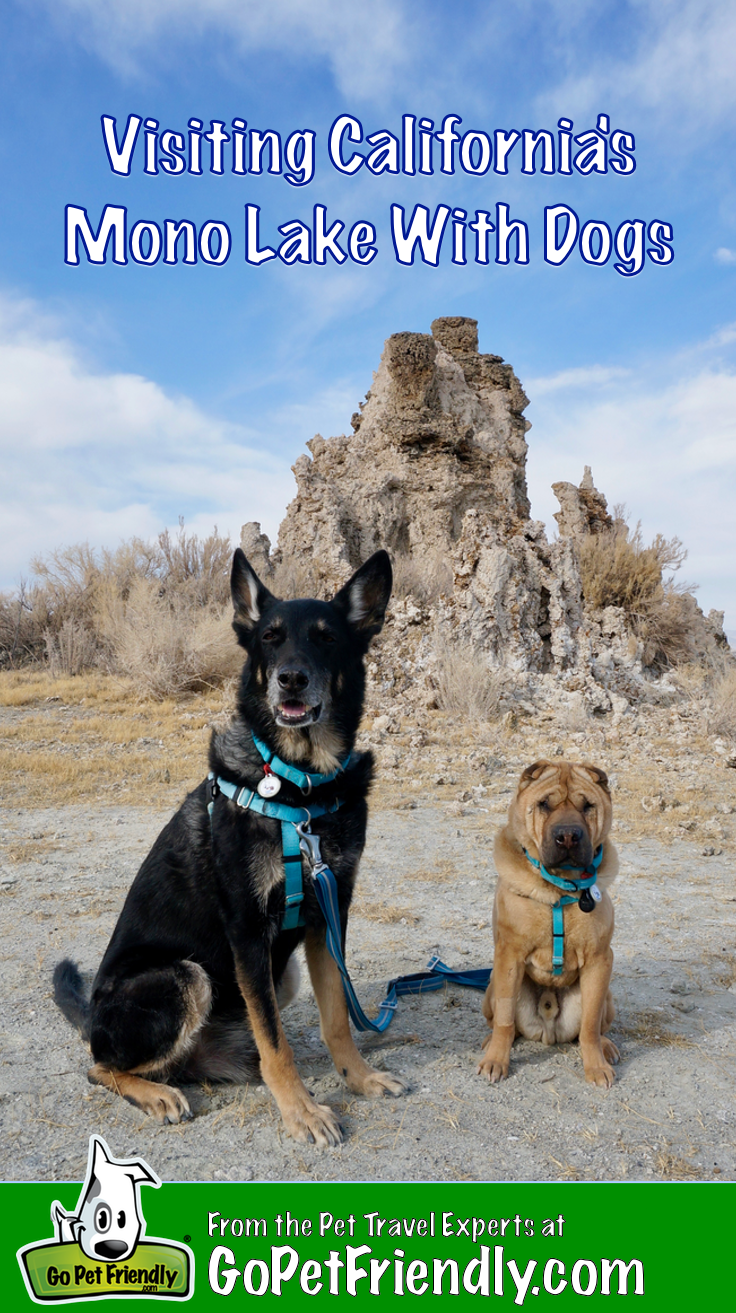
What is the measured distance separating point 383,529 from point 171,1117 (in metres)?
16.4

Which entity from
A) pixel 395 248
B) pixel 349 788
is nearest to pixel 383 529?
pixel 395 248

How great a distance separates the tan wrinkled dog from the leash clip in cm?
74

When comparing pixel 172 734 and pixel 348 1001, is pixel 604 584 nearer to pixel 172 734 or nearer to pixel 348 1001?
pixel 172 734

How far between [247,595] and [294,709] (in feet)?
1.84

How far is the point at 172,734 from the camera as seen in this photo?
1132cm

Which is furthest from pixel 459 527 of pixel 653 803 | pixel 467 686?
pixel 653 803

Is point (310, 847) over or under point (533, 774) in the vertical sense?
under

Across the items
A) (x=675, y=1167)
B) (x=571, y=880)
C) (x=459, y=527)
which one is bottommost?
(x=675, y=1167)

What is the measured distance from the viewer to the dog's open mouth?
3014mm

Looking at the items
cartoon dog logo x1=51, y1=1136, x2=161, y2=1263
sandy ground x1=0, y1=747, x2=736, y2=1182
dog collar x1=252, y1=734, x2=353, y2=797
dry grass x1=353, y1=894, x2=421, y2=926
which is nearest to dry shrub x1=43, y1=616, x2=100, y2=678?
sandy ground x1=0, y1=747, x2=736, y2=1182

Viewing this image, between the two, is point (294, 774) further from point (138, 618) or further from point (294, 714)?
point (138, 618)

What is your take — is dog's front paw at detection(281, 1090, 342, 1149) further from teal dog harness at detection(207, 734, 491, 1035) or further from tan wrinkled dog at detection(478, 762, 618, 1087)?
tan wrinkled dog at detection(478, 762, 618, 1087)

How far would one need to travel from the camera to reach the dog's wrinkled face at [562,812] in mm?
2932

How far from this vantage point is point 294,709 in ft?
9.95
